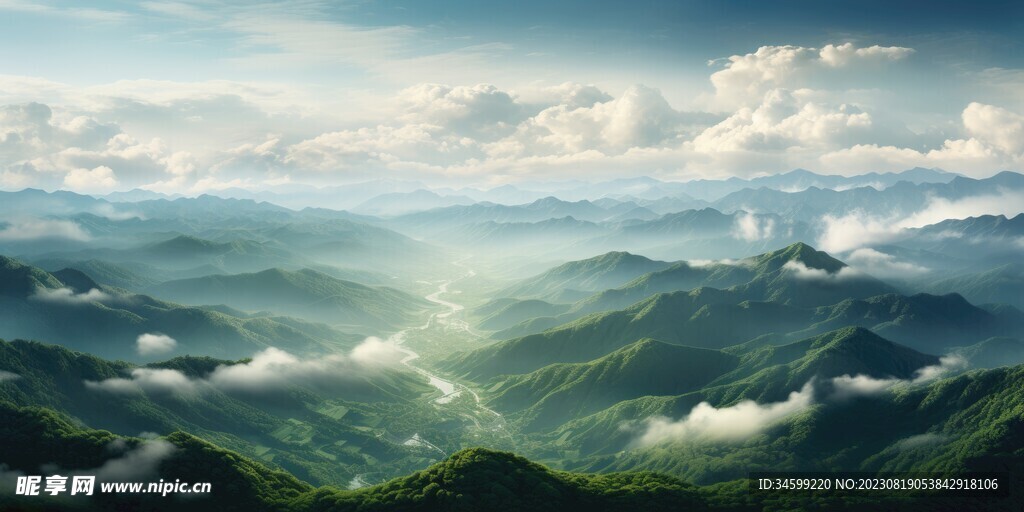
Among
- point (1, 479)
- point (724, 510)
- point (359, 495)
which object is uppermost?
point (1, 479)

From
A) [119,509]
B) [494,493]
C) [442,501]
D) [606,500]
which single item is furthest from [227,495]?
[606,500]

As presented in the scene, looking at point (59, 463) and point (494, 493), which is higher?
point (59, 463)

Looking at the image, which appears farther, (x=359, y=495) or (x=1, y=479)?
(x=359, y=495)

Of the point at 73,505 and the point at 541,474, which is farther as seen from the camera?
the point at 541,474

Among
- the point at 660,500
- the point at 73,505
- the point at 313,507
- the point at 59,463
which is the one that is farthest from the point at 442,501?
the point at 59,463

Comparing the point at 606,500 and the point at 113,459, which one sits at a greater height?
the point at 113,459

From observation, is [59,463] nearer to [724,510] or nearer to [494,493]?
[494,493]

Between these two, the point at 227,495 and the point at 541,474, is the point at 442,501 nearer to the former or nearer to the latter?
the point at 541,474

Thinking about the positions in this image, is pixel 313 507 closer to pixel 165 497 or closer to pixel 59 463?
pixel 165 497
